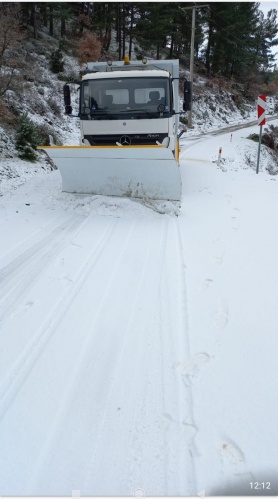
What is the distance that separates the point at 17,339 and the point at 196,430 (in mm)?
1795

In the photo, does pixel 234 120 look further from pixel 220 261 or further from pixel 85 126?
pixel 220 261

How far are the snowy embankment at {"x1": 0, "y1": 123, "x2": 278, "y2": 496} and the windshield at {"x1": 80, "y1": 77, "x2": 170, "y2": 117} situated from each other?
2610 millimetres

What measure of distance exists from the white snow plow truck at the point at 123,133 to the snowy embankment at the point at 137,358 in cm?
113

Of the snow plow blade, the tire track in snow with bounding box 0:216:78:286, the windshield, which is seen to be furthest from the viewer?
the windshield

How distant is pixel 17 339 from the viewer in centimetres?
316

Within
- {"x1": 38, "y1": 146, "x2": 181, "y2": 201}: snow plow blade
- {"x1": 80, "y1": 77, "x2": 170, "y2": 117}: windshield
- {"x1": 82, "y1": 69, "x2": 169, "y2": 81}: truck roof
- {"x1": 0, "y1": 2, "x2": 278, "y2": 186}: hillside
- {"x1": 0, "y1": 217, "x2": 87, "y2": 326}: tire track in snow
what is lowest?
{"x1": 0, "y1": 217, "x2": 87, "y2": 326}: tire track in snow

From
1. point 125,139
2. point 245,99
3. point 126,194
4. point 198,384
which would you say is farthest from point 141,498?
point 245,99

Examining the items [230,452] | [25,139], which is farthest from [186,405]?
[25,139]

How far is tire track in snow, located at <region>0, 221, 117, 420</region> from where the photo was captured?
8.54 ft

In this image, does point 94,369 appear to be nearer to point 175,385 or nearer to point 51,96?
point 175,385

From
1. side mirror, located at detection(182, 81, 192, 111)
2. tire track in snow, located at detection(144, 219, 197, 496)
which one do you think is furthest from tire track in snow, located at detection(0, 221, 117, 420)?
side mirror, located at detection(182, 81, 192, 111)

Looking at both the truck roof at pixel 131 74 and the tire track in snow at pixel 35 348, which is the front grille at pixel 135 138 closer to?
the truck roof at pixel 131 74

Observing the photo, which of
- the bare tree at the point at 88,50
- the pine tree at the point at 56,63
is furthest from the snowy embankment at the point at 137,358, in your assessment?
the bare tree at the point at 88,50

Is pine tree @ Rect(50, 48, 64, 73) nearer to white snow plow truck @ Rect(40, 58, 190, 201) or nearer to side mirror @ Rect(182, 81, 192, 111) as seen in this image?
white snow plow truck @ Rect(40, 58, 190, 201)
